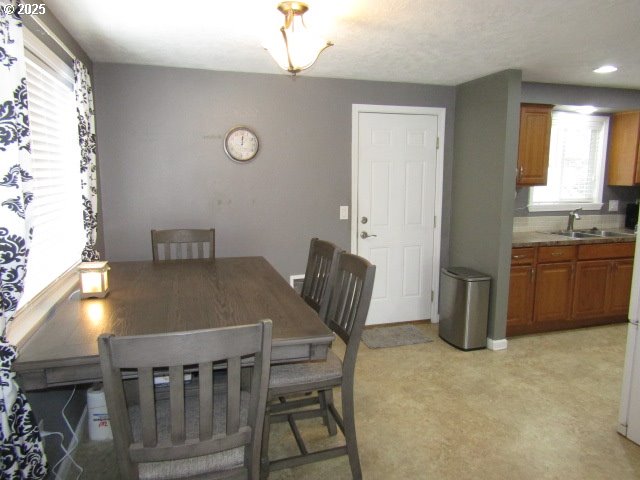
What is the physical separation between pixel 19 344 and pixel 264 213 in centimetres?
231

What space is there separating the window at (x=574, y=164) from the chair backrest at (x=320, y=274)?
295 centimetres

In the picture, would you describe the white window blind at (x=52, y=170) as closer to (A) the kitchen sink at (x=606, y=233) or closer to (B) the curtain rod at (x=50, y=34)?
(B) the curtain rod at (x=50, y=34)

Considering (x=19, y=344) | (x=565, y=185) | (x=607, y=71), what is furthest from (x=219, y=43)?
(x=565, y=185)

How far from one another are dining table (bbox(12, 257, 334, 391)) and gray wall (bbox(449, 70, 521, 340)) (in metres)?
2.09

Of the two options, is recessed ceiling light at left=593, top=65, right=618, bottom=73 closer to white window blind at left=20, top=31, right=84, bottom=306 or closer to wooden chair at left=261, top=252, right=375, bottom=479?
Answer: wooden chair at left=261, top=252, right=375, bottom=479

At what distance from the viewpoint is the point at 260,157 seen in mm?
3650

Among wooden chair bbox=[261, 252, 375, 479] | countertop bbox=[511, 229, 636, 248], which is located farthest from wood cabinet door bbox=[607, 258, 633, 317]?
wooden chair bbox=[261, 252, 375, 479]

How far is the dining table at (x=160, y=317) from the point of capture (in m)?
1.42

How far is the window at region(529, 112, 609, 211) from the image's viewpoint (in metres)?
4.49

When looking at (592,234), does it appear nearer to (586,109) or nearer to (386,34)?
(586,109)

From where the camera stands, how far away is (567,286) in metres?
3.94

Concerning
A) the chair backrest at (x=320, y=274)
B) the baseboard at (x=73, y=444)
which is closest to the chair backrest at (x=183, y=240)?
the chair backrest at (x=320, y=274)

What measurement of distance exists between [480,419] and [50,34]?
325 cm

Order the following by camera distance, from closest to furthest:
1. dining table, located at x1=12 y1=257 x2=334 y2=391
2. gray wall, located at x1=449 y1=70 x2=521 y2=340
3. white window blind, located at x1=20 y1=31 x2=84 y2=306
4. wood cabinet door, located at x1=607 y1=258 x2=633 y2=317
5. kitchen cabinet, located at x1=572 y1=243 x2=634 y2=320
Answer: dining table, located at x1=12 y1=257 x2=334 y2=391
white window blind, located at x1=20 y1=31 x2=84 y2=306
gray wall, located at x1=449 y1=70 x2=521 y2=340
kitchen cabinet, located at x1=572 y1=243 x2=634 y2=320
wood cabinet door, located at x1=607 y1=258 x2=633 y2=317
